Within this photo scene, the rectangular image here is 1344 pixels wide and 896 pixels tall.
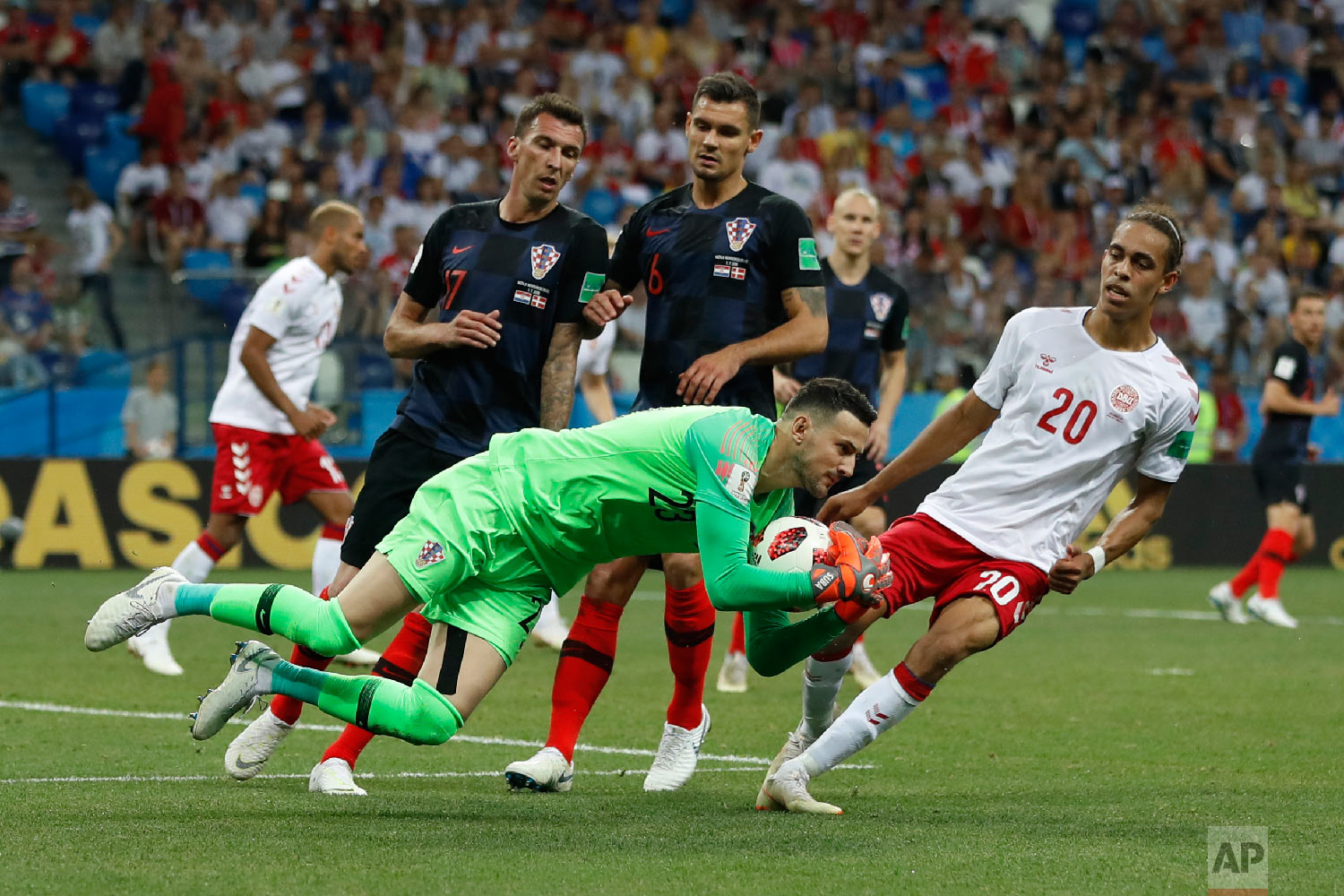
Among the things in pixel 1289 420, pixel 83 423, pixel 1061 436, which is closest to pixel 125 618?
pixel 1061 436

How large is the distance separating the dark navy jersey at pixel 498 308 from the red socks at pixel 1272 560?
8149mm

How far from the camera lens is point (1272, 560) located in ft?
42.7

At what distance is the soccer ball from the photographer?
208 inches

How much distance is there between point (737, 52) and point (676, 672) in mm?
17402

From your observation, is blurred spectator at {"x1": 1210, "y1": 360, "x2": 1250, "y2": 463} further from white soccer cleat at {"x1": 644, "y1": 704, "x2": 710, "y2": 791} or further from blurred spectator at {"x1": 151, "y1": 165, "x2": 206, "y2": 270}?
white soccer cleat at {"x1": 644, "y1": 704, "x2": 710, "y2": 791}

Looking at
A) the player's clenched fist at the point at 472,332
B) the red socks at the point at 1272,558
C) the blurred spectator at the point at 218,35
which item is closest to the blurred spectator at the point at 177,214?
the blurred spectator at the point at 218,35

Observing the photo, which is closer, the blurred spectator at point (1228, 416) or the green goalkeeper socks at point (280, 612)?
the green goalkeeper socks at point (280, 612)

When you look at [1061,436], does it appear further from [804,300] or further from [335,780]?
[335,780]

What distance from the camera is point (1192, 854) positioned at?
489 cm

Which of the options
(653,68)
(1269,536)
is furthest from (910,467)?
(653,68)

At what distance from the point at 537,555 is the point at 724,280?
1.56 m

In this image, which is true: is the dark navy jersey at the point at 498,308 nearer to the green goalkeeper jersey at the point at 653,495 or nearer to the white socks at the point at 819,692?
the green goalkeeper jersey at the point at 653,495

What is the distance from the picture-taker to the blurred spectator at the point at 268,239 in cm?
1711

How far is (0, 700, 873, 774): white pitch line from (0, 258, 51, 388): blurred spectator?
25.8 ft
